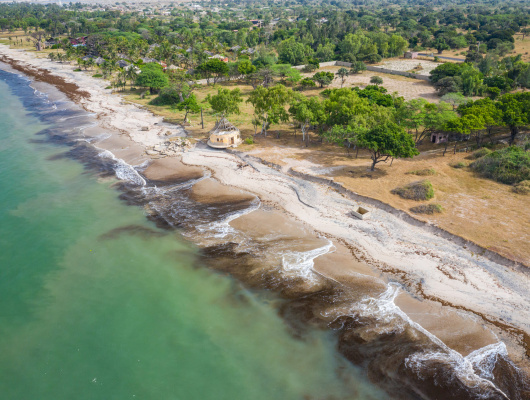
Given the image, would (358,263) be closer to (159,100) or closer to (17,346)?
(17,346)

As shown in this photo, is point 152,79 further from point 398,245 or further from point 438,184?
point 398,245

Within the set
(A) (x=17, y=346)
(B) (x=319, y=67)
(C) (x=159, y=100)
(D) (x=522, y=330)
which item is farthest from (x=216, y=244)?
(B) (x=319, y=67)

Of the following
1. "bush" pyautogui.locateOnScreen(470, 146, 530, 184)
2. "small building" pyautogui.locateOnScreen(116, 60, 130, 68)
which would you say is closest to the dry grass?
"bush" pyautogui.locateOnScreen(470, 146, 530, 184)

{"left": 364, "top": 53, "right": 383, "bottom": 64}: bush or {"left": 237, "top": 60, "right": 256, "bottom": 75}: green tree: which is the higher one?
A: {"left": 364, "top": 53, "right": 383, "bottom": 64}: bush

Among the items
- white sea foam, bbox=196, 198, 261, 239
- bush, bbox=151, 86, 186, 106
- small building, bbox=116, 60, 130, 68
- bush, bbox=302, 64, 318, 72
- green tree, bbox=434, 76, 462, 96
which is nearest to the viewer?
white sea foam, bbox=196, 198, 261, 239

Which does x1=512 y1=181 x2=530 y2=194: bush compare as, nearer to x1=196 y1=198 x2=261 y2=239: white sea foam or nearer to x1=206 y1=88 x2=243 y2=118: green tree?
x1=196 y1=198 x2=261 y2=239: white sea foam

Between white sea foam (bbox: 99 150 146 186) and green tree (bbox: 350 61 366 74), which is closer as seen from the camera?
white sea foam (bbox: 99 150 146 186)

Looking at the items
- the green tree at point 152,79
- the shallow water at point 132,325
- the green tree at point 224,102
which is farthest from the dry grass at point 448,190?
the green tree at point 152,79

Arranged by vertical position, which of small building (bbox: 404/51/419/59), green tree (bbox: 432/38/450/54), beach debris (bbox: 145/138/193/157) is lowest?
beach debris (bbox: 145/138/193/157)
